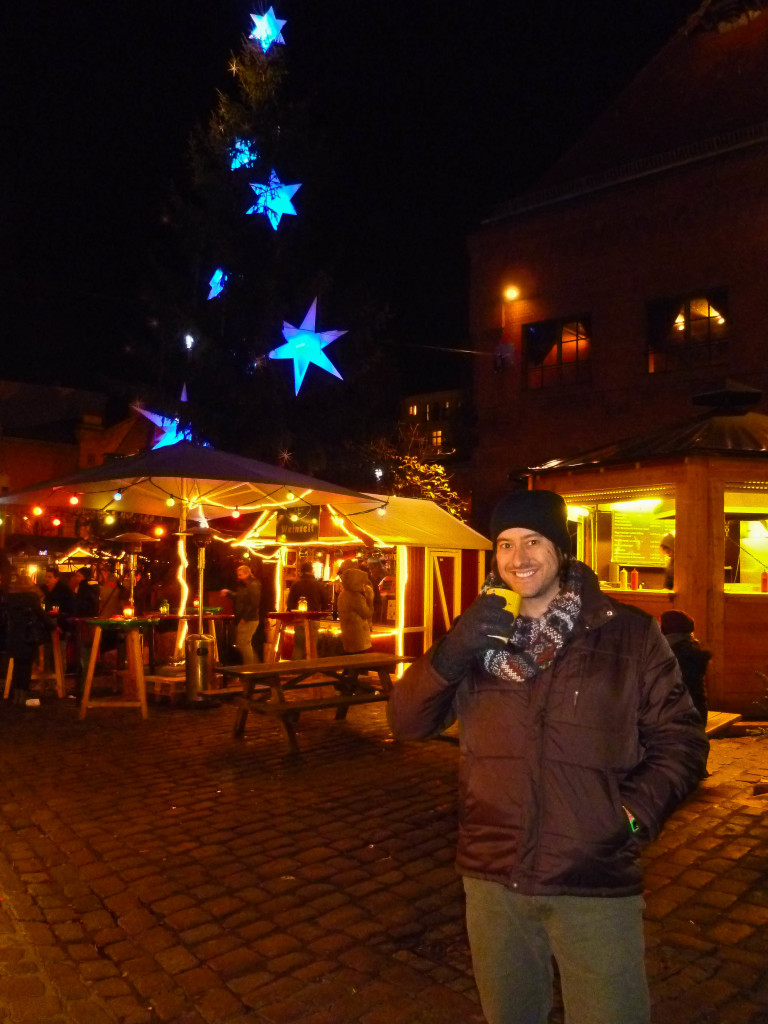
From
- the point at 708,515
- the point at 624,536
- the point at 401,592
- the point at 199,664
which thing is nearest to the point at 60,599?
the point at 199,664

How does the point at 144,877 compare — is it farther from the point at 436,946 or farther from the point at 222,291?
the point at 222,291

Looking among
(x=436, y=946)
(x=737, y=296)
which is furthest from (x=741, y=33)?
(x=436, y=946)

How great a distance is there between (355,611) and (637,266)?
10.2 m

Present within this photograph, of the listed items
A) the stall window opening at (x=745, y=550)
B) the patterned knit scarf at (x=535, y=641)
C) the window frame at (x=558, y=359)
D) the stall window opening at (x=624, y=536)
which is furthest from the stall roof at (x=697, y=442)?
the patterned knit scarf at (x=535, y=641)

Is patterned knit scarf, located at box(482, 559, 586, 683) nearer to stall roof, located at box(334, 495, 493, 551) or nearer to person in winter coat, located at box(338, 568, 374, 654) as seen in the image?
stall roof, located at box(334, 495, 493, 551)

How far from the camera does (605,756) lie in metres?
2.29

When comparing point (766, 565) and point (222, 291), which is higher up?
point (222, 291)

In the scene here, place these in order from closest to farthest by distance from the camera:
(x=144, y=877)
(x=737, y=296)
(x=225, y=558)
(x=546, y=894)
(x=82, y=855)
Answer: (x=546, y=894)
(x=144, y=877)
(x=82, y=855)
(x=737, y=296)
(x=225, y=558)

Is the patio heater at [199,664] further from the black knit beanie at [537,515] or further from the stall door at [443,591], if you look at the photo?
the black knit beanie at [537,515]

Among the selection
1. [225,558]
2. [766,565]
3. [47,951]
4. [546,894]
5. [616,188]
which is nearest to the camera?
[546,894]

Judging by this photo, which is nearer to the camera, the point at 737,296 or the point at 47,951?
the point at 47,951

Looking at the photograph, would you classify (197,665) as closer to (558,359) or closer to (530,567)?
(530,567)

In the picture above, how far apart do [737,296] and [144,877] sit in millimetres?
15261

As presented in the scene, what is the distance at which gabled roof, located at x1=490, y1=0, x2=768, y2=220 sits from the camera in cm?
1741
